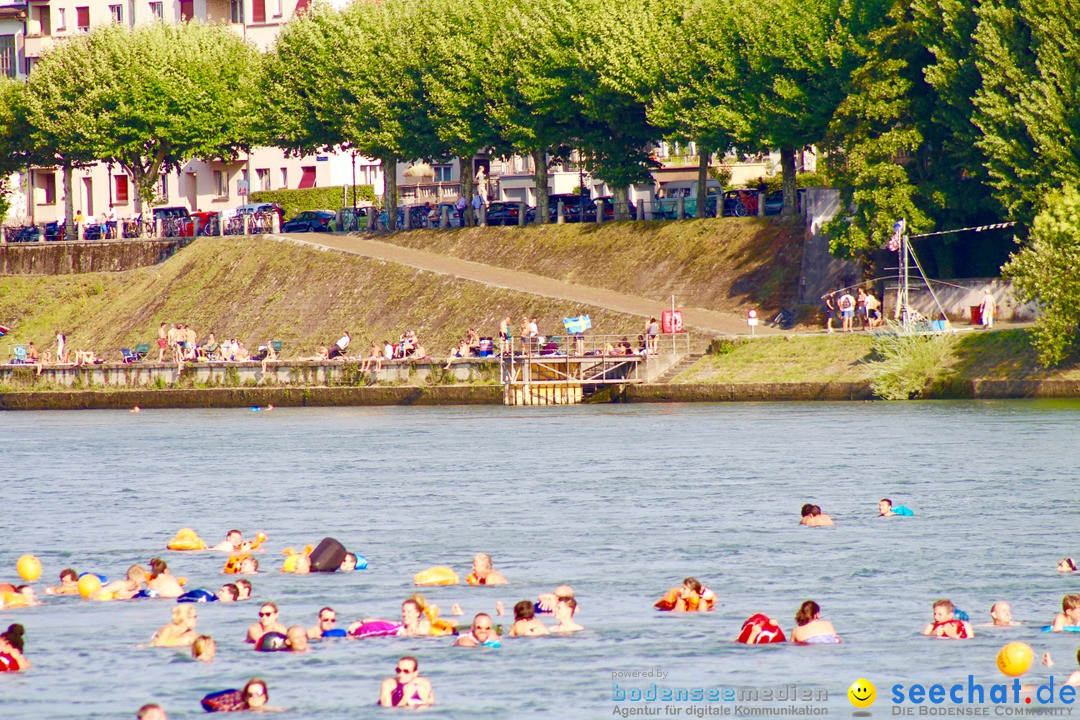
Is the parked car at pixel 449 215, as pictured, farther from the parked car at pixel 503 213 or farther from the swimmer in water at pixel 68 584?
the swimmer in water at pixel 68 584

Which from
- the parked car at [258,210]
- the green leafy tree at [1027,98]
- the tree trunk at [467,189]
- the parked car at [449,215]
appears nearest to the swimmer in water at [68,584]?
the green leafy tree at [1027,98]

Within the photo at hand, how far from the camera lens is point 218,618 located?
89.6 feet

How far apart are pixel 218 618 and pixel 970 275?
43574 mm

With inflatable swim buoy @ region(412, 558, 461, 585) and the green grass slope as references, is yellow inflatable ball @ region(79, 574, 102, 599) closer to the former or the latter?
inflatable swim buoy @ region(412, 558, 461, 585)

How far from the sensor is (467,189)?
3317 inches

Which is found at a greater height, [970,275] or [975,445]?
[970,275]

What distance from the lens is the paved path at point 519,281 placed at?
219ft

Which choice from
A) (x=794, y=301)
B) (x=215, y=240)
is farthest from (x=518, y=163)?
(x=794, y=301)

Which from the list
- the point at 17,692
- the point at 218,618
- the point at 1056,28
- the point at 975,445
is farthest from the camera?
the point at 1056,28

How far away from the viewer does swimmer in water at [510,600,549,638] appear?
82.2ft

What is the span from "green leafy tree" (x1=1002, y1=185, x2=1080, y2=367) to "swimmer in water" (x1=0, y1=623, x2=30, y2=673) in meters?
37.3

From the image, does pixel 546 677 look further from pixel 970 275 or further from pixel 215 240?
pixel 215 240

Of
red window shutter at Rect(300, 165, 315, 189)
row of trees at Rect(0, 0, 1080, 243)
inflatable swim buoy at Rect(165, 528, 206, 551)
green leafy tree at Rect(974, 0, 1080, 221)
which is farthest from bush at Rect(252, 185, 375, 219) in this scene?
inflatable swim buoy at Rect(165, 528, 206, 551)

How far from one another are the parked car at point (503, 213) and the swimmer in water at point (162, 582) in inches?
2116
